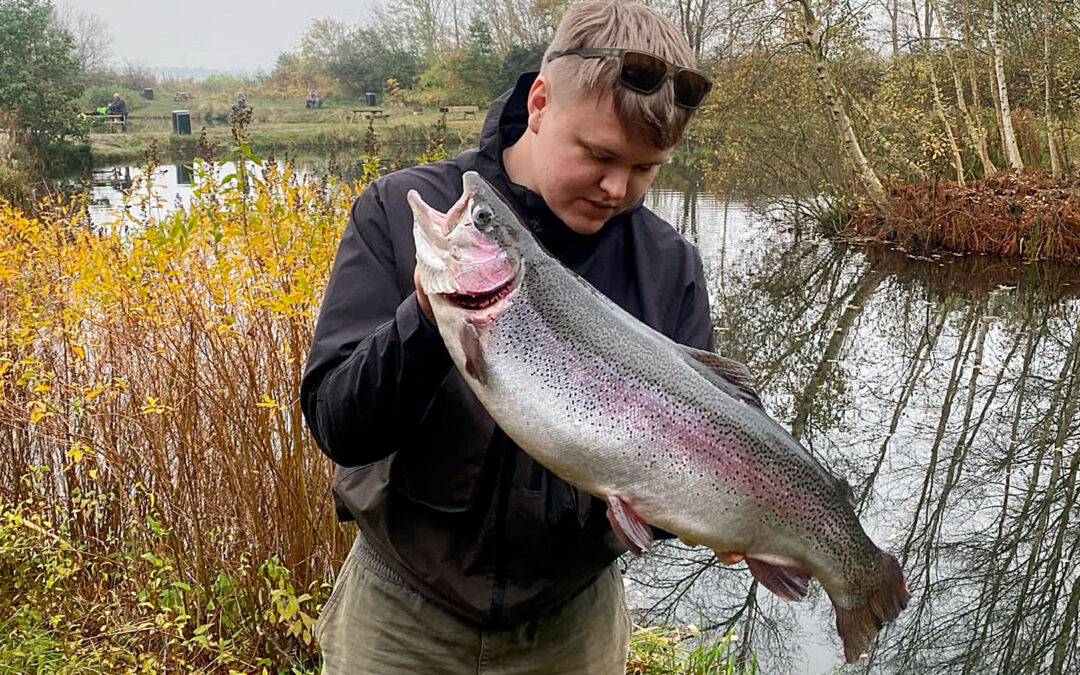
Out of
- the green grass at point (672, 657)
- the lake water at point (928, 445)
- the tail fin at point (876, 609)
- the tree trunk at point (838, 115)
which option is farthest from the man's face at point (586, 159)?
the tree trunk at point (838, 115)

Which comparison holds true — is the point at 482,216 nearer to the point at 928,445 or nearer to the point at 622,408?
the point at 622,408

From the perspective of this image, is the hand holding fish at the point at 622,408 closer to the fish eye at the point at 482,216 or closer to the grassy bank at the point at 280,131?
the fish eye at the point at 482,216

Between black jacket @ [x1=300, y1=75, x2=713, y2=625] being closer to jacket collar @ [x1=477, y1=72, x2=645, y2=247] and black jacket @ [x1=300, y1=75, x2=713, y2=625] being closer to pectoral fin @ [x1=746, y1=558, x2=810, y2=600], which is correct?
jacket collar @ [x1=477, y1=72, x2=645, y2=247]

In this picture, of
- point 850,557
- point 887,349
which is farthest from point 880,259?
point 850,557

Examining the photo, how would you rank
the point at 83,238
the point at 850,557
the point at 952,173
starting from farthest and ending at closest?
the point at 952,173 → the point at 83,238 → the point at 850,557

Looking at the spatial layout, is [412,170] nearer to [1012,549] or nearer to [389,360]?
[389,360]

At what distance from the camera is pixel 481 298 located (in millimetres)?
1771

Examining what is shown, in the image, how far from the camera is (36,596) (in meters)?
4.27

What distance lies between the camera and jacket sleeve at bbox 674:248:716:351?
7.27 ft

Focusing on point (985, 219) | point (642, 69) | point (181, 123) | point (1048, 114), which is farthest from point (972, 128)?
point (181, 123)

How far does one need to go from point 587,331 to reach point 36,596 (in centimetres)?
359

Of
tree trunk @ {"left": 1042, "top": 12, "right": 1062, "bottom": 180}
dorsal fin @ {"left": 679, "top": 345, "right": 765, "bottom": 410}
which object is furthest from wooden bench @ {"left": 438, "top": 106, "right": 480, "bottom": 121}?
dorsal fin @ {"left": 679, "top": 345, "right": 765, "bottom": 410}

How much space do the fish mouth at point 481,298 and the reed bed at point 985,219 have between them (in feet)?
50.7

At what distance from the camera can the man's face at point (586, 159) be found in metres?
1.94
